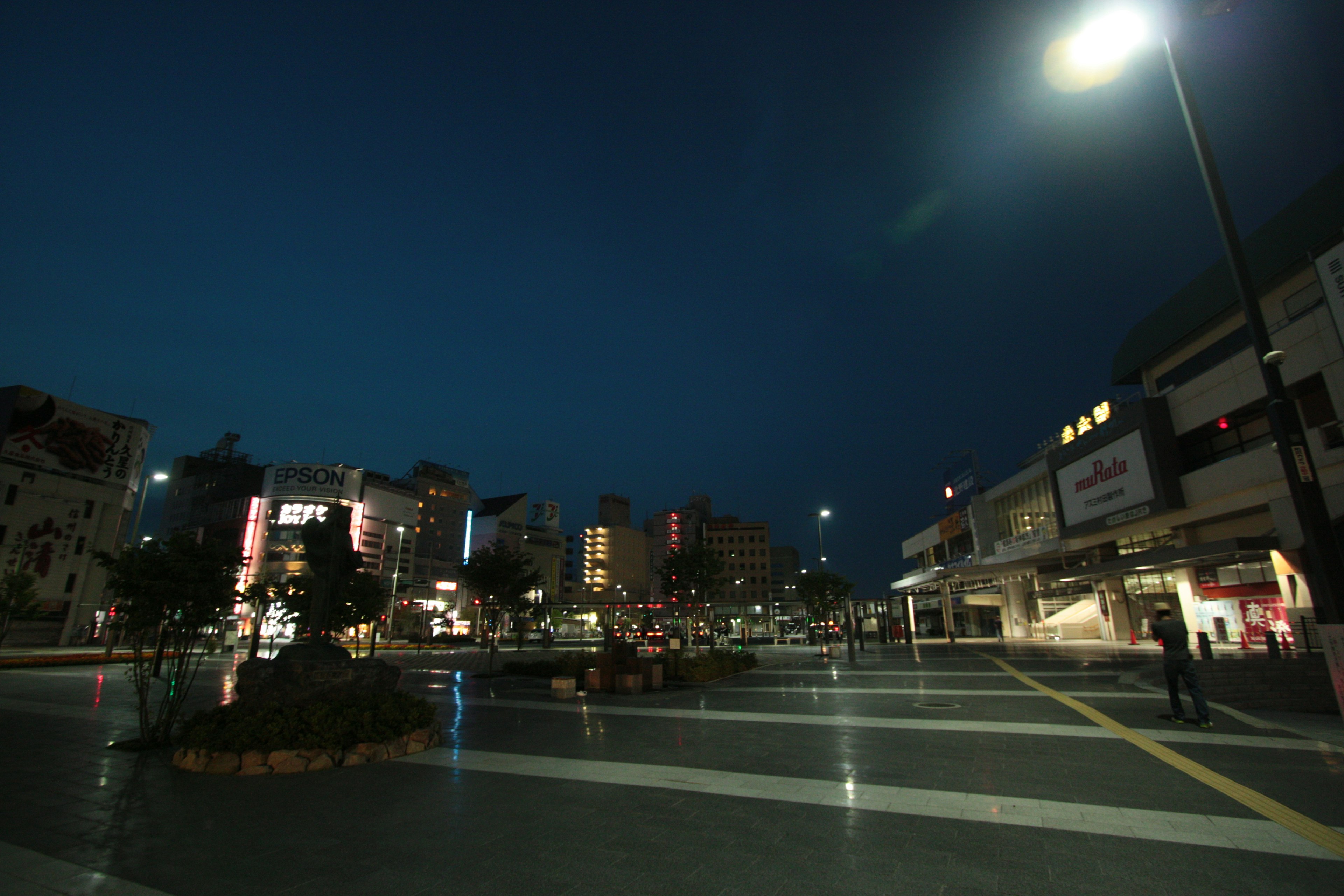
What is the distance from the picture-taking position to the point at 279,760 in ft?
25.5

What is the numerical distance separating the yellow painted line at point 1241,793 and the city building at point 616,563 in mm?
145795

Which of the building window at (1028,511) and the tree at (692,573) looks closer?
the building window at (1028,511)

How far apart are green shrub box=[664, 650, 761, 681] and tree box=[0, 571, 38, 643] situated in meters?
32.9

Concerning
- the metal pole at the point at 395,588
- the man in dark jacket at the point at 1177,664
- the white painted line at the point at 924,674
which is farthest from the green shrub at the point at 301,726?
the metal pole at the point at 395,588

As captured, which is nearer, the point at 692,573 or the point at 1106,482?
the point at 1106,482

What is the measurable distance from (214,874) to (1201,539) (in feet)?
129

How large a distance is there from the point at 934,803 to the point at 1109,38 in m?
10.5

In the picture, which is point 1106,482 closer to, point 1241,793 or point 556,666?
point 556,666

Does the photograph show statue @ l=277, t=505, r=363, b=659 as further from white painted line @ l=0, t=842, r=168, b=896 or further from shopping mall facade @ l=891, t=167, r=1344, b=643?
shopping mall facade @ l=891, t=167, r=1344, b=643

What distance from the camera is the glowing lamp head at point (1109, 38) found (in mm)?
8742

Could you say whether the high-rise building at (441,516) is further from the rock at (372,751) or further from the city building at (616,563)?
the rock at (372,751)

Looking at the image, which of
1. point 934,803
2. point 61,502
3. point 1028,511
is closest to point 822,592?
point 1028,511

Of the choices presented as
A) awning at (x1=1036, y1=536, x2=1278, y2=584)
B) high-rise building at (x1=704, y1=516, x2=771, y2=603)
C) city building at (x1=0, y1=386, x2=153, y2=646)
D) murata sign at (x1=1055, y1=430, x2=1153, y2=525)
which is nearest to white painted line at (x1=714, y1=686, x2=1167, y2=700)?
awning at (x1=1036, y1=536, x2=1278, y2=584)

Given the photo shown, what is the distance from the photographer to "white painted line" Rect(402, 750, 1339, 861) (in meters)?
4.99
